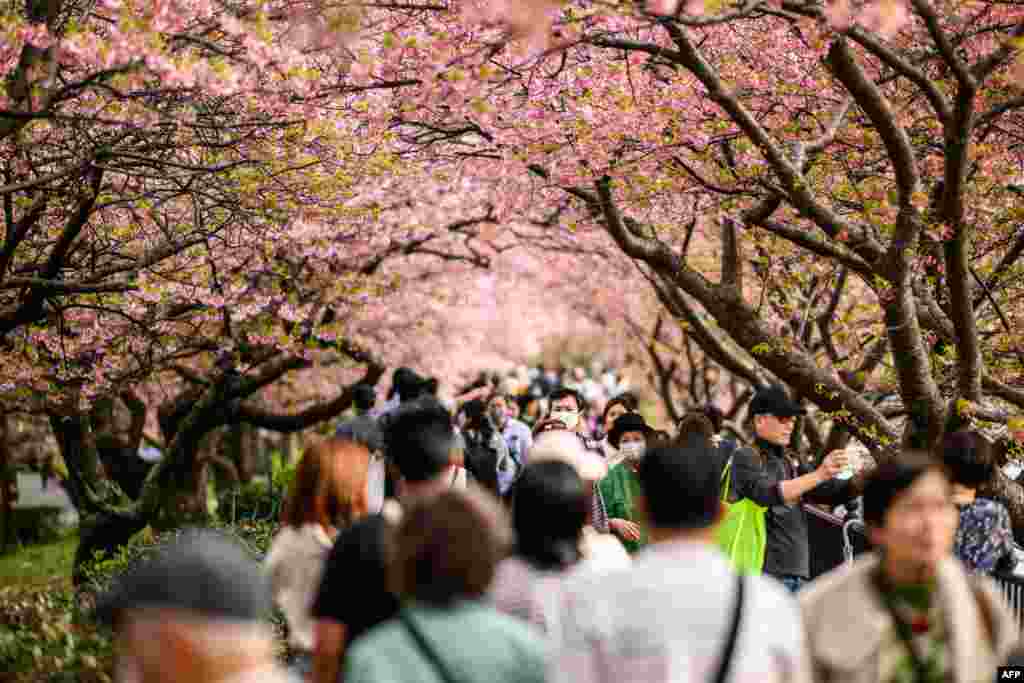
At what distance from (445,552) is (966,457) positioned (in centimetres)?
257

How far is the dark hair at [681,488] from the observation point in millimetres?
3398

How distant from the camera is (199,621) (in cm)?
295

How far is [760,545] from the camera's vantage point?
6.34 m

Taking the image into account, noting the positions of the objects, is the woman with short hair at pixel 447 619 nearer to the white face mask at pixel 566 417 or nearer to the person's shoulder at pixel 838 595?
the person's shoulder at pixel 838 595

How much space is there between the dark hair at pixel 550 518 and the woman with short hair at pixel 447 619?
517 millimetres

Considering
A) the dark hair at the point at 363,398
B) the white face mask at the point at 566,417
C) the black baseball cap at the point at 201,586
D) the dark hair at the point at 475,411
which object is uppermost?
the dark hair at the point at 475,411

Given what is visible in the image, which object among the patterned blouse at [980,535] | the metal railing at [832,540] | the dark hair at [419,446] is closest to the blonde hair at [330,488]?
the dark hair at [419,446]

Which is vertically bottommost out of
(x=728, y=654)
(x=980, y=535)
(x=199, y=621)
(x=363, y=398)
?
(x=728, y=654)

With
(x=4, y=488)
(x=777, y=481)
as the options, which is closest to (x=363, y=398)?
(x=777, y=481)

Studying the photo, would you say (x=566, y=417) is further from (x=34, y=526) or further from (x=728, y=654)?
(x=34, y=526)

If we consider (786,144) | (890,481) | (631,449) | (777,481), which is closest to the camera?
(890,481)

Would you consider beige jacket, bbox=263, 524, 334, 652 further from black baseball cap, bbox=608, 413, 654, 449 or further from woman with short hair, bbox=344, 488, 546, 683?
black baseball cap, bbox=608, 413, 654, 449

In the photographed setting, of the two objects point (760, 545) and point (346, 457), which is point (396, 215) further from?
point (346, 457)

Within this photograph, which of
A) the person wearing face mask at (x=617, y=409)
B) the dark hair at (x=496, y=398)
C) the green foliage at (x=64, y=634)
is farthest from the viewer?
the dark hair at (x=496, y=398)
